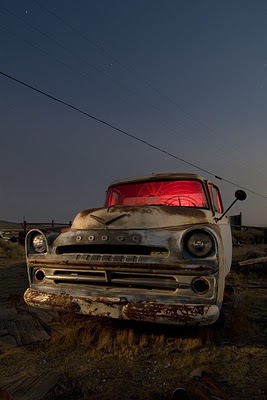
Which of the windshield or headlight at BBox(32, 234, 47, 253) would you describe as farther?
the windshield

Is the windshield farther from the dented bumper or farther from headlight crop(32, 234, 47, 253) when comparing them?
the dented bumper

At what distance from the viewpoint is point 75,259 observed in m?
3.13

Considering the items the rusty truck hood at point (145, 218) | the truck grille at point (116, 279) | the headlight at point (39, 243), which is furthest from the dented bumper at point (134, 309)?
the rusty truck hood at point (145, 218)

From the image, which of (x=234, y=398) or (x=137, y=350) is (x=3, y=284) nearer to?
(x=137, y=350)

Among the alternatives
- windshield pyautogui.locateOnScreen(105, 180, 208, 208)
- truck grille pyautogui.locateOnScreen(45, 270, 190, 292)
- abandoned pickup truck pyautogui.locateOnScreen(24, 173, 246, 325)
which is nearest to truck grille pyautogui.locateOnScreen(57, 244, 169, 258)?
abandoned pickup truck pyautogui.locateOnScreen(24, 173, 246, 325)

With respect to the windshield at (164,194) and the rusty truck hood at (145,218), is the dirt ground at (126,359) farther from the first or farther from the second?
the windshield at (164,194)

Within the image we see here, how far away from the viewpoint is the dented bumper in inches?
103

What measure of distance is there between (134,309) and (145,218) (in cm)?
86

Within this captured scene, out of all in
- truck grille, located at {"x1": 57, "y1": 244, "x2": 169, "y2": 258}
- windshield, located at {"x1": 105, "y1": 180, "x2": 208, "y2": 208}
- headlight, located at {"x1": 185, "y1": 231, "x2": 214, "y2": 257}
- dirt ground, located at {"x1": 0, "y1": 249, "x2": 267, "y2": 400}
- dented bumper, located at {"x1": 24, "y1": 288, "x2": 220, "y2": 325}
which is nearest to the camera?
dirt ground, located at {"x1": 0, "y1": 249, "x2": 267, "y2": 400}

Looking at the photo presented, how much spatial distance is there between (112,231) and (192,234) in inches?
30.6

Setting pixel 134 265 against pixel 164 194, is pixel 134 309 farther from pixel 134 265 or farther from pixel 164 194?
pixel 164 194

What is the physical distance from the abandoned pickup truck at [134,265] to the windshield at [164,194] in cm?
89

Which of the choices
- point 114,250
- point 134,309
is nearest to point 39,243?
point 114,250

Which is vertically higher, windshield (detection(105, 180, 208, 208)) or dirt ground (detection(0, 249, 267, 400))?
windshield (detection(105, 180, 208, 208))
